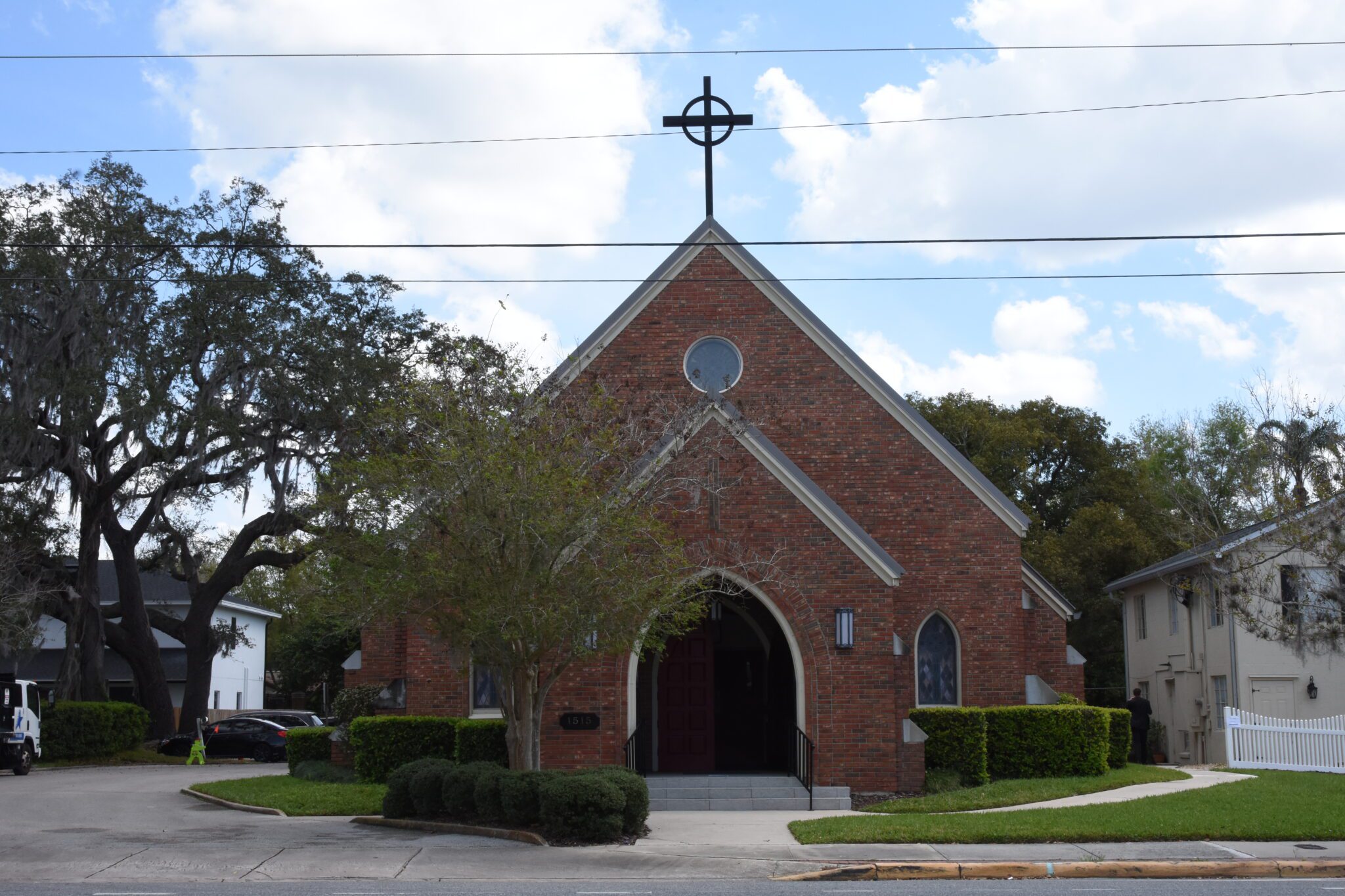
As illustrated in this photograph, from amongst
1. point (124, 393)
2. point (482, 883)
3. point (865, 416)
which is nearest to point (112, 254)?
point (124, 393)

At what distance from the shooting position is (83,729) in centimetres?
3534

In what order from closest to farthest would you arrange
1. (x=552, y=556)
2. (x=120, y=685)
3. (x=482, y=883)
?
1. (x=482, y=883)
2. (x=552, y=556)
3. (x=120, y=685)

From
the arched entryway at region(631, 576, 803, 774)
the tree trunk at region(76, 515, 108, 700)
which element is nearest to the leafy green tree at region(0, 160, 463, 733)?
the tree trunk at region(76, 515, 108, 700)

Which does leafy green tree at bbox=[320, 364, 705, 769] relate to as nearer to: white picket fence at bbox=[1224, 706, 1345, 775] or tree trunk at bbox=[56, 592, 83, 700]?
white picket fence at bbox=[1224, 706, 1345, 775]

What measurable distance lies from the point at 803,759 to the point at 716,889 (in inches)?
345

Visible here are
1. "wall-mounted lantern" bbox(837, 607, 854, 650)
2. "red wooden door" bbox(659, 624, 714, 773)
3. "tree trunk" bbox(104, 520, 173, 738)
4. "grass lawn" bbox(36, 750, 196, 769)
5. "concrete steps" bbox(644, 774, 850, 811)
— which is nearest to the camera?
"concrete steps" bbox(644, 774, 850, 811)

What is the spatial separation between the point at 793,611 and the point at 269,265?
2063 centimetres

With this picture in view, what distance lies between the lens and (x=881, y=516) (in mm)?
24562

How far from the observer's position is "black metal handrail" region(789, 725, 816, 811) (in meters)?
20.2

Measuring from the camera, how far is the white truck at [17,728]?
1124 inches

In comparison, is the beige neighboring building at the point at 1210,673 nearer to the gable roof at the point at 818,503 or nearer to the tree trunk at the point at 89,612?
the gable roof at the point at 818,503

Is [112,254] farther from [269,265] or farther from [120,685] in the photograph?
[120,685]

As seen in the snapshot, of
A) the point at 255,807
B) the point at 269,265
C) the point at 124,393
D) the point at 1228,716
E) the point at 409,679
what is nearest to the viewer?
the point at 255,807

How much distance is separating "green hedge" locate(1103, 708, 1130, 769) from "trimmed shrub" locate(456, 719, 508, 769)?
10.9 meters
